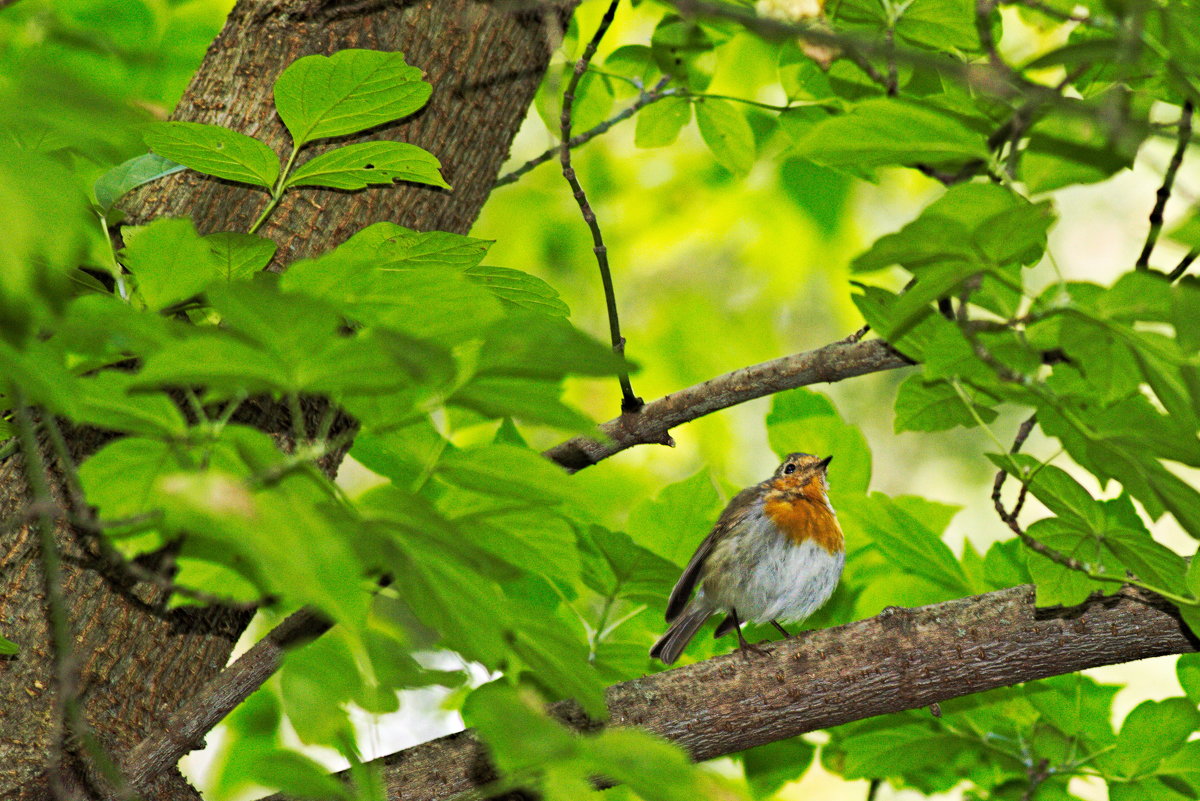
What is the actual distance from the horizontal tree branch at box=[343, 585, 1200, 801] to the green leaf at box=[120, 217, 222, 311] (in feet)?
3.45

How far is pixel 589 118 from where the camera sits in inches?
115

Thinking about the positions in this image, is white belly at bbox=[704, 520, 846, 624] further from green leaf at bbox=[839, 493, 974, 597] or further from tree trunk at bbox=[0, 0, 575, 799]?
tree trunk at bbox=[0, 0, 575, 799]

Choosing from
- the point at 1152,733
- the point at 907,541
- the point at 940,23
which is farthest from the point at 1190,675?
the point at 940,23

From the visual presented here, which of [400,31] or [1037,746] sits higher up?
[400,31]

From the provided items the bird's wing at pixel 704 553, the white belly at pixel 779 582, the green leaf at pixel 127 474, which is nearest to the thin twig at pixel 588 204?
the green leaf at pixel 127 474

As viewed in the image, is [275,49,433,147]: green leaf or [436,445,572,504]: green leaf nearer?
[436,445,572,504]: green leaf

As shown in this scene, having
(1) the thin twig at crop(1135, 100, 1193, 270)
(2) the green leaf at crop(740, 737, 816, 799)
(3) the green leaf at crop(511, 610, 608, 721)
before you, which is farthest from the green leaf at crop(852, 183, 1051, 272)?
(2) the green leaf at crop(740, 737, 816, 799)

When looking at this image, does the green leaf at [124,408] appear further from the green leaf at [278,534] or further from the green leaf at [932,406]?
the green leaf at [932,406]

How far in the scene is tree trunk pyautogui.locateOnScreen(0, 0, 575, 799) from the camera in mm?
1924

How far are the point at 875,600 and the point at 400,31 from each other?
1781 millimetres

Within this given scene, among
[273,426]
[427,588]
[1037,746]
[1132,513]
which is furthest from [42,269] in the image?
[1037,746]

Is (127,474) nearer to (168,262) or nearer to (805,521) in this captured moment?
(168,262)

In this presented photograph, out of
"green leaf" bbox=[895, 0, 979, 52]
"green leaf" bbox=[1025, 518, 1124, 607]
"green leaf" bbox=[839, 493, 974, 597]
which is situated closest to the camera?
"green leaf" bbox=[1025, 518, 1124, 607]

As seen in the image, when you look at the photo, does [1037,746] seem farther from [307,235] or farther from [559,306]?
[307,235]
